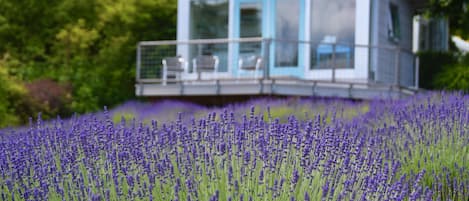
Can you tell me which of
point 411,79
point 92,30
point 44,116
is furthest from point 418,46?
point 44,116

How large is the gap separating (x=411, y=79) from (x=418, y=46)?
120 inches

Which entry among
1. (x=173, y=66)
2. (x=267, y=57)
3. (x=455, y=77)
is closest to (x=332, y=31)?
(x=267, y=57)

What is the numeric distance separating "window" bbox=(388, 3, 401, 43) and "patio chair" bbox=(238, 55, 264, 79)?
10.9 ft

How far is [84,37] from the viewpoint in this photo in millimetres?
19891

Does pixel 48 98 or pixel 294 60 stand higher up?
pixel 294 60

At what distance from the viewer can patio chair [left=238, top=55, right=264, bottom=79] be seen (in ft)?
49.4

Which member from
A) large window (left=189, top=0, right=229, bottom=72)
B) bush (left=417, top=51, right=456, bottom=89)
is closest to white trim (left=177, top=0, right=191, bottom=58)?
large window (left=189, top=0, right=229, bottom=72)

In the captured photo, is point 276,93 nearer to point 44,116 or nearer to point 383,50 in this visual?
point 383,50

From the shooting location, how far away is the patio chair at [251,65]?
49.4 ft

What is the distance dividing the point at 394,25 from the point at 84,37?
7426 millimetres

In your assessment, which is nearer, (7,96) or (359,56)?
(7,96)

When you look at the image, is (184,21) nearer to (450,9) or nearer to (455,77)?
(450,9)

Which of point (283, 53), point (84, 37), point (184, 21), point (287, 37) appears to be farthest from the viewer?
point (84, 37)

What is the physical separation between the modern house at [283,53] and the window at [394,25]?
0.04 meters
